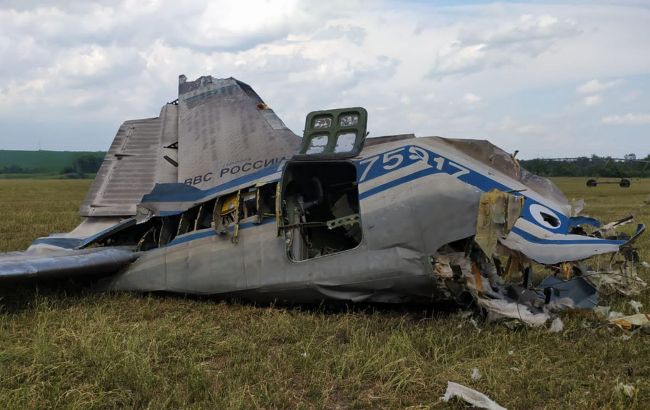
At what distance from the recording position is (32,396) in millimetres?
3678

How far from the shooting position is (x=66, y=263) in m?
6.30

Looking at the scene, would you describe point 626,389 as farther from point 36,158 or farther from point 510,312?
point 36,158

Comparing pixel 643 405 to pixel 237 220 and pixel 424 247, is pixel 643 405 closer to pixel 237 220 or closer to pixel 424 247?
pixel 424 247

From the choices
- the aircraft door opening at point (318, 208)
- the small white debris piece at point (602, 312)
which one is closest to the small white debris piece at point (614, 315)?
the small white debris piece at point (602, 312)

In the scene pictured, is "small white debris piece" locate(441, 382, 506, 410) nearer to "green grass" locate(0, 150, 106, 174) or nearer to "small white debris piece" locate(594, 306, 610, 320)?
"small white debris piece" locate(594, 306, 610, 320)

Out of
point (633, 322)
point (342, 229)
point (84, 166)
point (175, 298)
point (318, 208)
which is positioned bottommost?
point (175, 298)

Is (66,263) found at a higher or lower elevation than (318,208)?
lower

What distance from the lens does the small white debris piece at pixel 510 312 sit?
199 inches

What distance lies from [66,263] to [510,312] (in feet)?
14.4

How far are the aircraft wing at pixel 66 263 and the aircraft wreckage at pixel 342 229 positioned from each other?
17 mm

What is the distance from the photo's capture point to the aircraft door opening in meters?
6.00

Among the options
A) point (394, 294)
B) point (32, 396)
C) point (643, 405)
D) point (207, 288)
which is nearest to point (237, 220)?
point (207, 288)

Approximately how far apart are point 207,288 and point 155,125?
13.7ft

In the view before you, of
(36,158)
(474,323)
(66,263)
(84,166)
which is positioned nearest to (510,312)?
(474,323)
